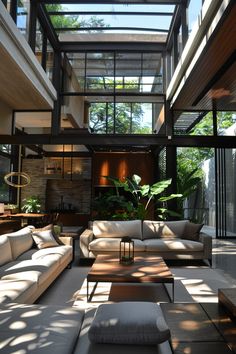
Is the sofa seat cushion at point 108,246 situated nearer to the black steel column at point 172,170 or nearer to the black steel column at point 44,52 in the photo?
the black steel column at point 172,170

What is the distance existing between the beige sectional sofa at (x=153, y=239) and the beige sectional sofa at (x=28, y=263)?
1.92 ft

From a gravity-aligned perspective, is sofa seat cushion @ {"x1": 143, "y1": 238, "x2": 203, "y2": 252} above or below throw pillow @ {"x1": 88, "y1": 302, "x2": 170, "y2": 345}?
below

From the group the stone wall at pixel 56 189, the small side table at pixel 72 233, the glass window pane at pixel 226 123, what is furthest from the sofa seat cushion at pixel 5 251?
the stone wall at pixel 56 189

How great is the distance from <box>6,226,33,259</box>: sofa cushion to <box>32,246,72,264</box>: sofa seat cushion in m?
0.25

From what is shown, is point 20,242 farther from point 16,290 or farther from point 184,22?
point 184,22

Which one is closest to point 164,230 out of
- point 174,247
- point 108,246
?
point 174,247

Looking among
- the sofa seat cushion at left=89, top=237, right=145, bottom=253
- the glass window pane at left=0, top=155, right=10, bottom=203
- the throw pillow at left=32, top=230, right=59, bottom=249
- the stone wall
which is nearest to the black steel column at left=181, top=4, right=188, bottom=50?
the sofa seat cushion at left=89, top=237, right=145, bottom=253

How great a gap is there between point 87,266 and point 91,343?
4140mm

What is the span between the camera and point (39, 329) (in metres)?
2.04

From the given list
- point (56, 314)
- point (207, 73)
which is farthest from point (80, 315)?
point (207, 73)

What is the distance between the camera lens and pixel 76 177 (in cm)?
1321

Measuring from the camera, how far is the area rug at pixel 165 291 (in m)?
4.05

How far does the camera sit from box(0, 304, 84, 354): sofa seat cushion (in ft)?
5.92

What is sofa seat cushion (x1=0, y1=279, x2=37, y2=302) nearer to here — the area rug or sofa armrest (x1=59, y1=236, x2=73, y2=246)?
the area rug
